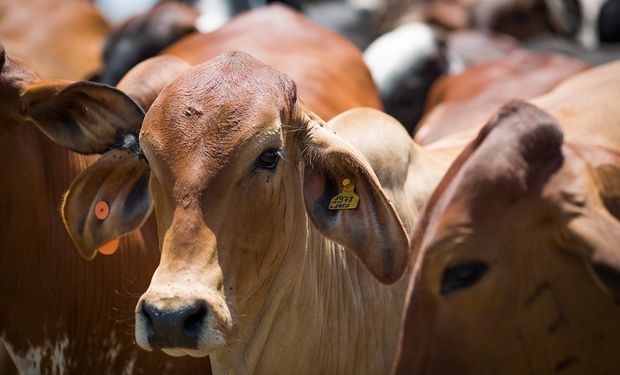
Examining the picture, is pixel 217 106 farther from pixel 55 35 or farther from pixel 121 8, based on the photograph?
pixel 121 8

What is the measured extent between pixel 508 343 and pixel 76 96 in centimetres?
191

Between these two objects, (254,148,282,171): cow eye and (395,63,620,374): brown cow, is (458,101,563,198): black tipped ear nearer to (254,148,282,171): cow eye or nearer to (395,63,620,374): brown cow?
(395,63,620,374): brown cow

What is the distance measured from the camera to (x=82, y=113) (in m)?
4.39

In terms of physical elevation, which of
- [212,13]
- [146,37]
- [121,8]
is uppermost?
[146,37]

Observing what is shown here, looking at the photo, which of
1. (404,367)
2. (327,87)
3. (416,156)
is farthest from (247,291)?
(327,87)

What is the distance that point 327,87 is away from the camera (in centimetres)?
576

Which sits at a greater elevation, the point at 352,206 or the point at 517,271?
the point at 517,271

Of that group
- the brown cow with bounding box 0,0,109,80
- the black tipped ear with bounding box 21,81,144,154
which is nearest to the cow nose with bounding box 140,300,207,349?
the black tipped ear with bounding box 21,81,144,154

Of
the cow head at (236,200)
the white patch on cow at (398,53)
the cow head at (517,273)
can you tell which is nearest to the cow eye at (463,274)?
the cow head at (517,273)

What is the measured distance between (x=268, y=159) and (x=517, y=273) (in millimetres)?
902

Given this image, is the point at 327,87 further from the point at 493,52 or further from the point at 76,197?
the point at 493,52

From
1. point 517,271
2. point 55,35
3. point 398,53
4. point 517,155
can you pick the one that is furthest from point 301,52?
point 55,35

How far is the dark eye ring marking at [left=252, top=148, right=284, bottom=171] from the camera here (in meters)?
3.69

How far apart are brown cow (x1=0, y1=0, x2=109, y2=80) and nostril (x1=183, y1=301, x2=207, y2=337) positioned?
16.6 ft
